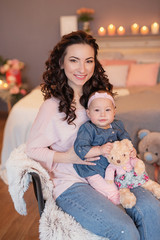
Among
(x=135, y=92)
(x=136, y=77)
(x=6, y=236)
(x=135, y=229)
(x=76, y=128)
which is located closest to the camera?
(x=135, y=229)

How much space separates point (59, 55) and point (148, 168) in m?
1.15

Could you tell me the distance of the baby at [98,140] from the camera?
127 cm

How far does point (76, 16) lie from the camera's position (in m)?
4.14

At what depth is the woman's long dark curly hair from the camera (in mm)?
1394

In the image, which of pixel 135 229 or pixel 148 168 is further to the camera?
pixel 148 168

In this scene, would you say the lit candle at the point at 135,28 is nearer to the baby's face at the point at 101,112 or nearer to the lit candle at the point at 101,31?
the lit candle at the point at 101,31

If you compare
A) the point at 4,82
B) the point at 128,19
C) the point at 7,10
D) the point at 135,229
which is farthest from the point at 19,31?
the point at 135,229

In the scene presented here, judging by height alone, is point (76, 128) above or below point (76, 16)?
below

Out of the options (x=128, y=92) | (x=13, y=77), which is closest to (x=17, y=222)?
(x=128, y=92)

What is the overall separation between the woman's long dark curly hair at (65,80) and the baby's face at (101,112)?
126 mm

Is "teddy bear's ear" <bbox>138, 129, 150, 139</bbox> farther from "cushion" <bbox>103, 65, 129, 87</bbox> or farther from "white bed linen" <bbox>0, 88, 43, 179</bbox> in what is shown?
"cushion" <bbox>103, 65, 129, 87</bbox>

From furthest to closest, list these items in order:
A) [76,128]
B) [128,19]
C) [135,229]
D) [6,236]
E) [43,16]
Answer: [43,16] < [128,19] < [6,236] < [76,128] < [135,229]

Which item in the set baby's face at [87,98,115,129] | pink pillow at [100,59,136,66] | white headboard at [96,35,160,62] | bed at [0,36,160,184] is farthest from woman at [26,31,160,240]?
white headboard at [96,35,160,62]

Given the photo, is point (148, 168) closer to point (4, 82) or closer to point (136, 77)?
point (136, 77)
